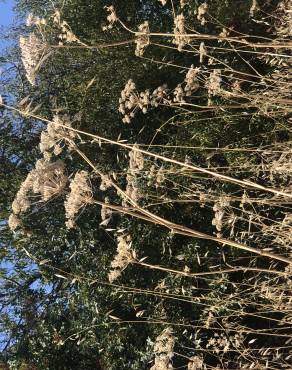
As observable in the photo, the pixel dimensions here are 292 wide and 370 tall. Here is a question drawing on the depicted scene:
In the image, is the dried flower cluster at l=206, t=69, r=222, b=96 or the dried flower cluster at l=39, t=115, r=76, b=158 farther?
the dried flower cluster at l=206, t=69, r=222, b=96

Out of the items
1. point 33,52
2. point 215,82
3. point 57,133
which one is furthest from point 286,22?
point 57,133

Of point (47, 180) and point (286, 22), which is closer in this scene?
point (47, 180)

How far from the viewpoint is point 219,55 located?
232 inches

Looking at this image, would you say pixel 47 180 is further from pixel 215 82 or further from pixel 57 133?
pixel 215 82

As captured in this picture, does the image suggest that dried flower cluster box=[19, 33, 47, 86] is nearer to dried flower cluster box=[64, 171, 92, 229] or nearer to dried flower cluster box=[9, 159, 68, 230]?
dried flower cluster box=[9, 159, 68, 230]

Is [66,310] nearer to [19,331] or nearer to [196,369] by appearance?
[19,331]

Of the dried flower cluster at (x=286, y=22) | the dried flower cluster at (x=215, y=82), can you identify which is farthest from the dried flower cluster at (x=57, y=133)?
the dried flower cluster at (x=286, y=22)

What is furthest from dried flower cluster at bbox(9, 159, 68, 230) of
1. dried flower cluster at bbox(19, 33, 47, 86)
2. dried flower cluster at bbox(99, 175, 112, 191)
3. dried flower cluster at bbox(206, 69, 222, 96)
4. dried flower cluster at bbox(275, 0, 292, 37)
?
dried flower cluster at bbox(275, 0, 292, 37)

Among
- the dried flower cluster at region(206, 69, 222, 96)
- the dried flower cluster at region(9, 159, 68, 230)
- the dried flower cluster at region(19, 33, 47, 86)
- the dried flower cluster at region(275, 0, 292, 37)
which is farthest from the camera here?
the dried flower cluster at region(275, 0, 292, 37)

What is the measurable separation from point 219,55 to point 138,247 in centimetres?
209

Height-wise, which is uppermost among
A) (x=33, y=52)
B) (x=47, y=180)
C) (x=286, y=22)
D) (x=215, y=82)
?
(x=33, y=52)

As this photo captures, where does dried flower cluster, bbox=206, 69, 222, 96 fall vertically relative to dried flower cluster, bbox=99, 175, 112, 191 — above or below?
above

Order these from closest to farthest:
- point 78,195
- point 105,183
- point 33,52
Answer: point 78,195 < point 105,183 < point 33,52

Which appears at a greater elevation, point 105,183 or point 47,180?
point 47,180
